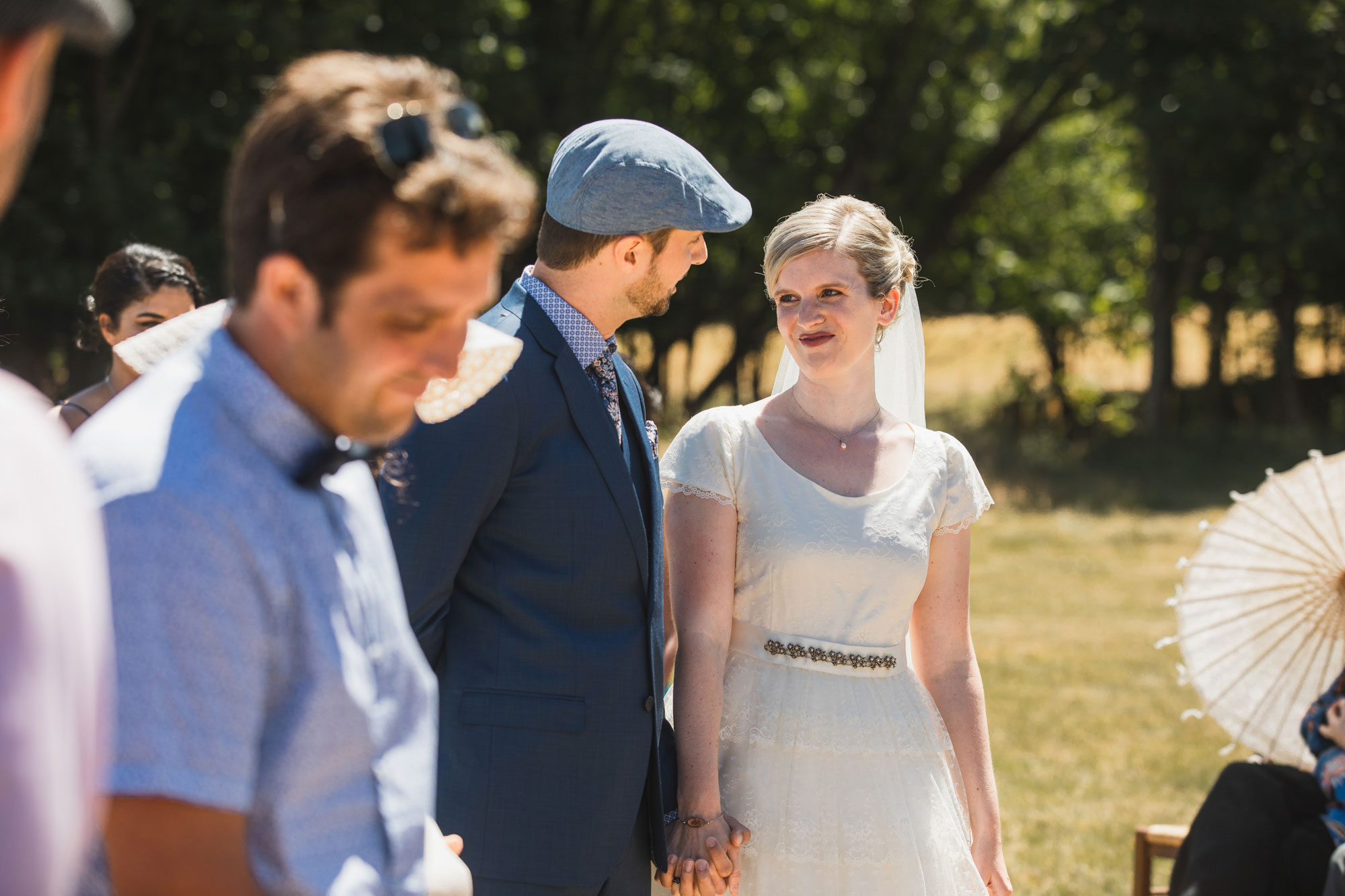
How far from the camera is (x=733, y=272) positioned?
2089 centimetres

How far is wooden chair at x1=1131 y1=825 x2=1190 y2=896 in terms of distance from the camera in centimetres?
411

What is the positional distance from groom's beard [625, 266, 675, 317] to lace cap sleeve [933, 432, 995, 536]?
795mm

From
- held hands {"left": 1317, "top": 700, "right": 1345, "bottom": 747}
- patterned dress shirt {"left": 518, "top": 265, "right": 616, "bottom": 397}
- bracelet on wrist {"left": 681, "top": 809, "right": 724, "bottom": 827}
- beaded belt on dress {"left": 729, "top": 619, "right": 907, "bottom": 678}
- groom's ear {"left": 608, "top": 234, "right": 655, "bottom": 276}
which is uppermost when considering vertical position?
groom's ear {"left": 608, "top": 234, "right": 655, "bottom": 276}

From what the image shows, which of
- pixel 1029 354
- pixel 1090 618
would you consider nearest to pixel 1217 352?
pixel 1029 354

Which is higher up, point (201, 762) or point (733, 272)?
point (733, 272)

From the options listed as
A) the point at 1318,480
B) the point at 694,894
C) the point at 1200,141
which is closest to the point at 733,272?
the point at 1200,141

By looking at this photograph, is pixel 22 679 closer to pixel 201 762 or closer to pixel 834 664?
pixel 201 762

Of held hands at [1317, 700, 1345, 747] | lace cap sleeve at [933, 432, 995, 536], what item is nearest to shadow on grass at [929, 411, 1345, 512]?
held hands at [1317, 700, 1345, 747]

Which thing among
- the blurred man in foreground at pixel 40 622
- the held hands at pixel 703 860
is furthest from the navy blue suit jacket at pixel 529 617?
the blurred man in foreground at pixel 40 622

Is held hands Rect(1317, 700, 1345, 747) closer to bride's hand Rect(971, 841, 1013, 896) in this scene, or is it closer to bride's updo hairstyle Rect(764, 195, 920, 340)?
bride's hand Rect(971, 841, 1013, 896)

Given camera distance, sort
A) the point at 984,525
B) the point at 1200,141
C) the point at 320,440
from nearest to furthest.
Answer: the point at 320,440, the point at 984,525, the point at 1200,141

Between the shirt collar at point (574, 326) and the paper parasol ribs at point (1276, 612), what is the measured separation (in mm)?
2422

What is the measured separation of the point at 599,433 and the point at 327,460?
1137 mm

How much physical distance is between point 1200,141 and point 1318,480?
49.7 ft
